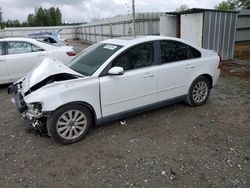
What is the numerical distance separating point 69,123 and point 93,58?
4.09ft

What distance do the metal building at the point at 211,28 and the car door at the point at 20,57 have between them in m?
5.89

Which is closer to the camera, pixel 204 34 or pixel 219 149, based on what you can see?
pixel 219 149

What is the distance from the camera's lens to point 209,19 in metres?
8.89

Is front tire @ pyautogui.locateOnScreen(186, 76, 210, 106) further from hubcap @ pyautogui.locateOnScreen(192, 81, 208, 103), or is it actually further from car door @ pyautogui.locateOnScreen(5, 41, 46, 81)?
car door @ pyautogui.locateOnScreen(5, 41, 46, 81)

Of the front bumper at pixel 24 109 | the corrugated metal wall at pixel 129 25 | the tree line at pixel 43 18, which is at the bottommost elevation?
the front bumper at pixel 24 109

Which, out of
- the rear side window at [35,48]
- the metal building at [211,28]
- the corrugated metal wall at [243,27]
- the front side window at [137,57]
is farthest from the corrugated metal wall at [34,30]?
the front side window at [137,57]

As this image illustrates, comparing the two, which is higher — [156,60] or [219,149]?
[156,60]

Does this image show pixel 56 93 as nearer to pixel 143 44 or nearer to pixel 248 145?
pixel 143 44

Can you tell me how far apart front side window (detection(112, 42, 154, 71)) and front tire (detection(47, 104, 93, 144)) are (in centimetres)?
93

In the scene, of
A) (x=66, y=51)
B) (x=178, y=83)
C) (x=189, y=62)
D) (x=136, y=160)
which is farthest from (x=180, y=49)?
(x=66, y=51)

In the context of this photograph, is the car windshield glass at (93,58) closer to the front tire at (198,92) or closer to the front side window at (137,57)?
the front side window at (137,57)

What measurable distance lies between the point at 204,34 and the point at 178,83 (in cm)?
543

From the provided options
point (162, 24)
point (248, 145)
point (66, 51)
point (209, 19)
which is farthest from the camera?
point (162, 24)

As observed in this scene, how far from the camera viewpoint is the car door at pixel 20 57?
6.66 meters
